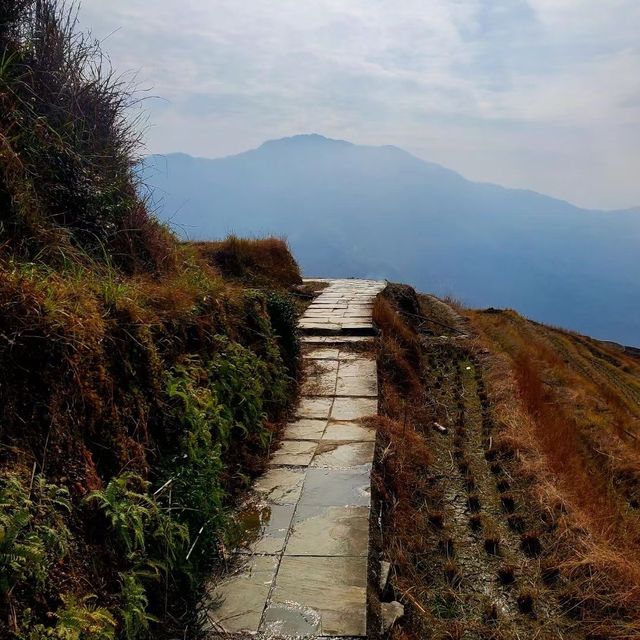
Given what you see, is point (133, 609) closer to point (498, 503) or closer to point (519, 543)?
point (519, 543)

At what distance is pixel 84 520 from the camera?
191cm

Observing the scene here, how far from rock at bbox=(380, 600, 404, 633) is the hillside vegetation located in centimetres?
84

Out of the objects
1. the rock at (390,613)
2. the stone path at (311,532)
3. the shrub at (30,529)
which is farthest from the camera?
the rock at (390,613)

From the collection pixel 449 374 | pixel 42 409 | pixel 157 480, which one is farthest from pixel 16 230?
pixel 449 374

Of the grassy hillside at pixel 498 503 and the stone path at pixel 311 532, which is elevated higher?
the stone path at pixel 311 532

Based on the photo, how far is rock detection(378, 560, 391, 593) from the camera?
100 inches

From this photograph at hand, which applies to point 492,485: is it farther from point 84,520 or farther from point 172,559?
point 84,520

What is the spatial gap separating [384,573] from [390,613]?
247 millimetres

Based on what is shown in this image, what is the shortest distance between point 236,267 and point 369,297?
2.46 meters

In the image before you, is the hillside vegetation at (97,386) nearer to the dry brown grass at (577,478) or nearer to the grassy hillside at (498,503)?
the grassy hillside at (498,503)

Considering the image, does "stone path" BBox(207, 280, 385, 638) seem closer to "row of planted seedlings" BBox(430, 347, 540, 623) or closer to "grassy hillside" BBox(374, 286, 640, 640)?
"grassy hillside" BBox(374, 286, 640, 640)

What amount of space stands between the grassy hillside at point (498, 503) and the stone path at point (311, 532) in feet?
0.73

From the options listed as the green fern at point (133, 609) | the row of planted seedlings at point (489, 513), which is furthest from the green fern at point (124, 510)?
the row of planted seedlings at point (489, 513)

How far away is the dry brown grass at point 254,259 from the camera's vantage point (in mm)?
9008
